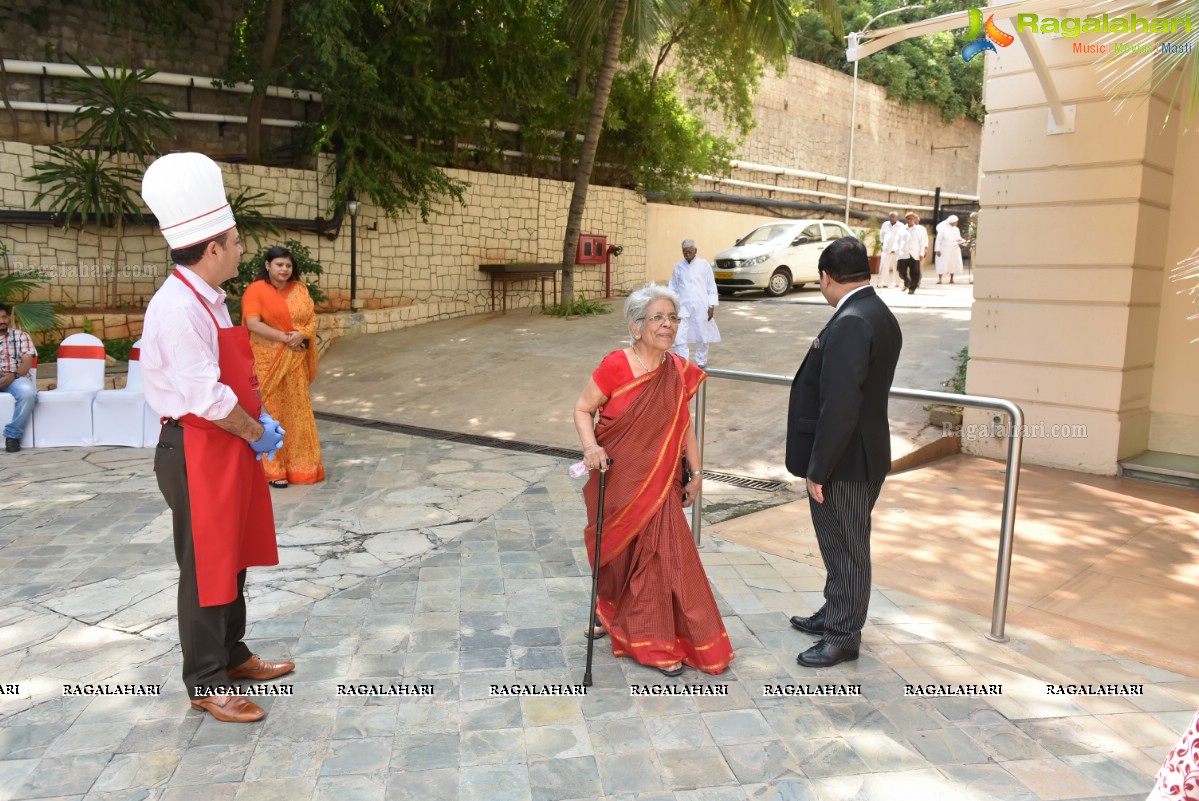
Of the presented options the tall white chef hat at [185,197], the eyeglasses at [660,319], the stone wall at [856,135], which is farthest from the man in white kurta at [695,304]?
the stone wall at [856,135]

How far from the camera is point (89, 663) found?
3.33m

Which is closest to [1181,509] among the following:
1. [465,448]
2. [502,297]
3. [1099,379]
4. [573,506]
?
[1099,379]

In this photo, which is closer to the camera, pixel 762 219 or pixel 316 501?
pixel 316 501

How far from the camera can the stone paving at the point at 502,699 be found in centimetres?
262

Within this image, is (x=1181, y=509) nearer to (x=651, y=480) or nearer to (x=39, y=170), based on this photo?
(x=651, y=480)

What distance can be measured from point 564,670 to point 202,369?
1717mm

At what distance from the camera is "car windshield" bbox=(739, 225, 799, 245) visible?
1602cm

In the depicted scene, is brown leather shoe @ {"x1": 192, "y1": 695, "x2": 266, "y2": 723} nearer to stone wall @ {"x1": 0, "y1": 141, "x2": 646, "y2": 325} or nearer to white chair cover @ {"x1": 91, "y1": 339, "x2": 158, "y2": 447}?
white chair cover @ {"x1": 91, "y1": 339, "x2": 158, "y2": 447}

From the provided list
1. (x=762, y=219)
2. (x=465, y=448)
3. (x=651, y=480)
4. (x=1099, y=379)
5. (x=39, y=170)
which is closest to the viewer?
(x=651, y=480)

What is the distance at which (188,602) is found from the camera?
286cm

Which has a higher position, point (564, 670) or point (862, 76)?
point (862, 76)

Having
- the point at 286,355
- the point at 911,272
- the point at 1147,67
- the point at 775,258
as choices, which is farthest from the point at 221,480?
the point at 911,272

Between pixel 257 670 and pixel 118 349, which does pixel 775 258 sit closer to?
pixel 118 349

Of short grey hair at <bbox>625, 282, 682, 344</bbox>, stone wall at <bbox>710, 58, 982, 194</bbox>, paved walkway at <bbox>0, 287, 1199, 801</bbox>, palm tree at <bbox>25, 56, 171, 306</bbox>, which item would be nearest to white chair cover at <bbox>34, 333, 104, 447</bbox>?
paved walkway at <bbox>0, 287, 1199, 801</bbox>
